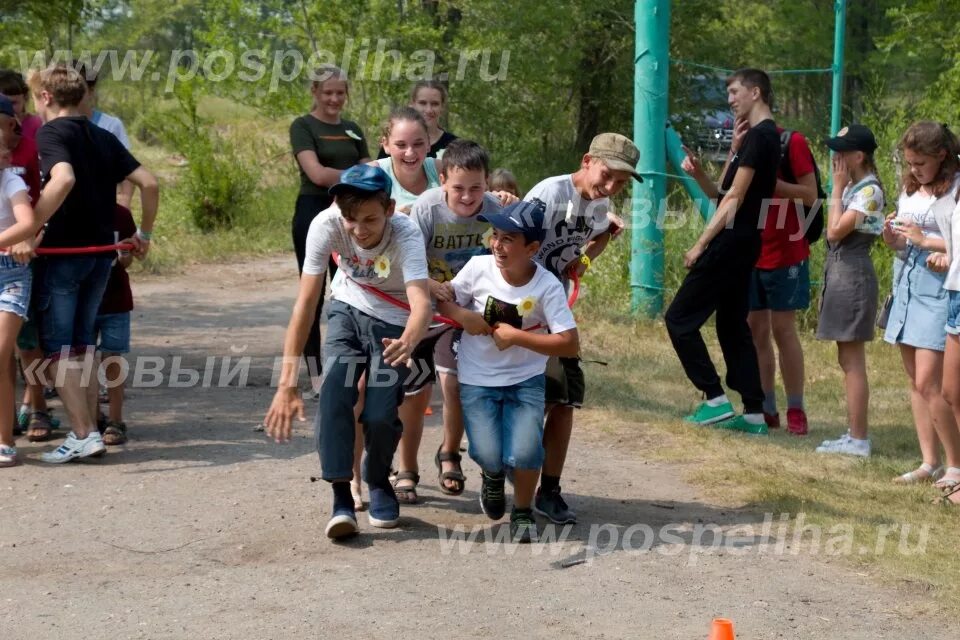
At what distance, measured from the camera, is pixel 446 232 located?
6.13 m

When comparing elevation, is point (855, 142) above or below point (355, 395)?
above

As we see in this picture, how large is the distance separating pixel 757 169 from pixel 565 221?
2162mm

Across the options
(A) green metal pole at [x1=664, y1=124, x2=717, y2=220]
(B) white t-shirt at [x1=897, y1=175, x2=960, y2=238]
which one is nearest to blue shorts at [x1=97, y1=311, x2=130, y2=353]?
(B) white t-shirt at [x1=897, y1=175, x2=960, y2=238]

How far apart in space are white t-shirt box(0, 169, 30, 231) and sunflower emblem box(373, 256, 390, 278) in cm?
224

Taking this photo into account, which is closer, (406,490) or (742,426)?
(406,490)

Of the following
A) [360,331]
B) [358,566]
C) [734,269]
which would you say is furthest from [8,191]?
[734,269]

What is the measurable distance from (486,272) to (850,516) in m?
2.07

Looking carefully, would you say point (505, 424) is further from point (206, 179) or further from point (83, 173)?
point (206, 179)

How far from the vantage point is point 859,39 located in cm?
2789

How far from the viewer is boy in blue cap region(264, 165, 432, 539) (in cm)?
549

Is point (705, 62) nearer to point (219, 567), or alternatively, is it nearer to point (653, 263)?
point (653, 263)

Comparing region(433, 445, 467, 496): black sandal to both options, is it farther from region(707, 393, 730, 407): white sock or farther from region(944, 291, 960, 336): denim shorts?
region(944, 291, 960, 336): denim shorts

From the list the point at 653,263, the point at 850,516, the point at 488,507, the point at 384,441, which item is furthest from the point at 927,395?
the point at 653,263

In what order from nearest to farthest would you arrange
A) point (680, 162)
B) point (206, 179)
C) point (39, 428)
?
point (39, 428), point (680, 162), point (206, 179)
